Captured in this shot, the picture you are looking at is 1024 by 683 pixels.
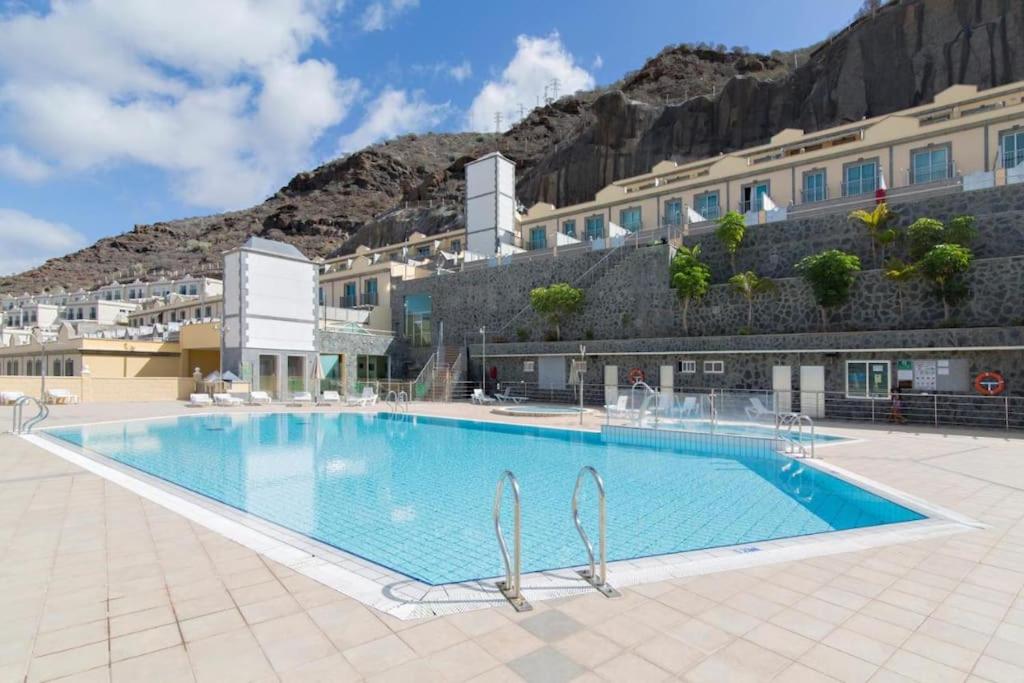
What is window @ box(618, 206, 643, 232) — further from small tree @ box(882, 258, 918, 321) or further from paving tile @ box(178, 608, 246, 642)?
paving tile @ box(178, 608, 246, 642)

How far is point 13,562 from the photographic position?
14.7 feet

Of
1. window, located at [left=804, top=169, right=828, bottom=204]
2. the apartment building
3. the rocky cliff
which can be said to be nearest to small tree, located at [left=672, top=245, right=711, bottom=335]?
the apartment building

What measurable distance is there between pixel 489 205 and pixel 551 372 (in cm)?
1684

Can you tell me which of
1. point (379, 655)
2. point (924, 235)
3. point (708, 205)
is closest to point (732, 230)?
point (924, 235)

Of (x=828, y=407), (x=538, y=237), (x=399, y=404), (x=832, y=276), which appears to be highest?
(x=538, y=237)

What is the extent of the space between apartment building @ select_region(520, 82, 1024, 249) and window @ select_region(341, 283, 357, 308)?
14001 millimetres

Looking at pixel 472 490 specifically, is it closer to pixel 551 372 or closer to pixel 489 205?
pixel 551 372

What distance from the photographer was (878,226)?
19.4 m

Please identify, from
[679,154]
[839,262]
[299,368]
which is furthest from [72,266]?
[839,262]

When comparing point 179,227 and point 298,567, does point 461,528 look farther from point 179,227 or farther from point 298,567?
point 179,227

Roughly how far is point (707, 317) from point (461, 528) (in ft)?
56.7

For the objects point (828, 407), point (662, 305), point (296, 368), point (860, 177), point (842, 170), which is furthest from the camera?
point (296, 368)

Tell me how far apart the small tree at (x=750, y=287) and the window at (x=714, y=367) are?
207cm

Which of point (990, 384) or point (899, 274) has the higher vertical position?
point (899, 274)
